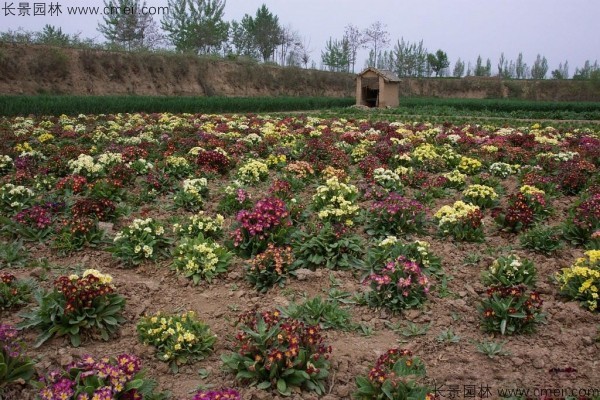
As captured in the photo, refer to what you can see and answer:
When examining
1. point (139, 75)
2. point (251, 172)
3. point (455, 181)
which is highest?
point (139, 75)

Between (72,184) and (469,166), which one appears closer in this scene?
(72,184)

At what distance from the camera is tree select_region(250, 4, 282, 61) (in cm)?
7375

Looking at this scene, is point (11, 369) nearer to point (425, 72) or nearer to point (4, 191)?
point (4, 191)

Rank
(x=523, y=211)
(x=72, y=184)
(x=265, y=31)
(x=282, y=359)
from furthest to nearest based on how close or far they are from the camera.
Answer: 1. (x=265, y=31)
2. (x=72, y=184)
3. (x=523, y=211)
4. (x=282, y=359)

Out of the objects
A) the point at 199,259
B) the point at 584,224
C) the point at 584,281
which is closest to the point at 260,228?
the point at 199,259

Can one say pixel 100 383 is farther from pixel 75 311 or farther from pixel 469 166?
pixel 469 166

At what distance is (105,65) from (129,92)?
2791mm

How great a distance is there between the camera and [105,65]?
3847 cm

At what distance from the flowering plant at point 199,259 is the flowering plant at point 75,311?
4.16 feet

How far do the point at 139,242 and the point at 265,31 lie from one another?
240 ft

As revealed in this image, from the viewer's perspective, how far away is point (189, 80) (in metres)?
44.2

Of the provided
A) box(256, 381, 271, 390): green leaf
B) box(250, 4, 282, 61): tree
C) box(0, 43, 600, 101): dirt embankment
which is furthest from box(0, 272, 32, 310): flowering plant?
box(250, 4, 282, 61): tree

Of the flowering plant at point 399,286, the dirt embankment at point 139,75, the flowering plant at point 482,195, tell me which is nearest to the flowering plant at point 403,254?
the flowering plant at point 399,286

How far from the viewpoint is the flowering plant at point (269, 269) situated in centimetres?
559
